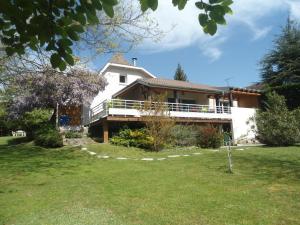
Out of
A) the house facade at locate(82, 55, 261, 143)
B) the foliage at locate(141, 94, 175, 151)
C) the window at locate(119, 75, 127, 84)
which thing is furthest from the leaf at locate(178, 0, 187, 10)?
the window at locate(119, 75, 127, 84)

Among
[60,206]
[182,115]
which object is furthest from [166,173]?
[182,115]

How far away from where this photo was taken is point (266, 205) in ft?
27.7

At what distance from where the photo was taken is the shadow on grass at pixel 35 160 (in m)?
15.2

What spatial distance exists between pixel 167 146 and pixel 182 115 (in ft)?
18.2

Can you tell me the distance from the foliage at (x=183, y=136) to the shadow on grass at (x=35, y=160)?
6.86 metres

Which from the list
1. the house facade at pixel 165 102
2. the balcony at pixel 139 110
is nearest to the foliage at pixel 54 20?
the balcony at pixel 139 110

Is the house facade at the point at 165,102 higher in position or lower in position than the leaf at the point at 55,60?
higher

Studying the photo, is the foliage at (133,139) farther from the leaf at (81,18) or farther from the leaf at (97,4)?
the leaf at (97,4)

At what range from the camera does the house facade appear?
24922 mm

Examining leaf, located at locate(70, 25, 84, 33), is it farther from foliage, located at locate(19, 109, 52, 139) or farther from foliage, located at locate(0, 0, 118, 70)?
foliage, located at locate(19, 109, 52, 139)

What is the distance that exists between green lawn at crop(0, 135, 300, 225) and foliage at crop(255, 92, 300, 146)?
6.51 m

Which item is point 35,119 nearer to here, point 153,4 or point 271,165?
point 271,165

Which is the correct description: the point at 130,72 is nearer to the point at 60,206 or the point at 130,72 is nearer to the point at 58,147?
the point at 58,147

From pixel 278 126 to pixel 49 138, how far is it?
1513cm
